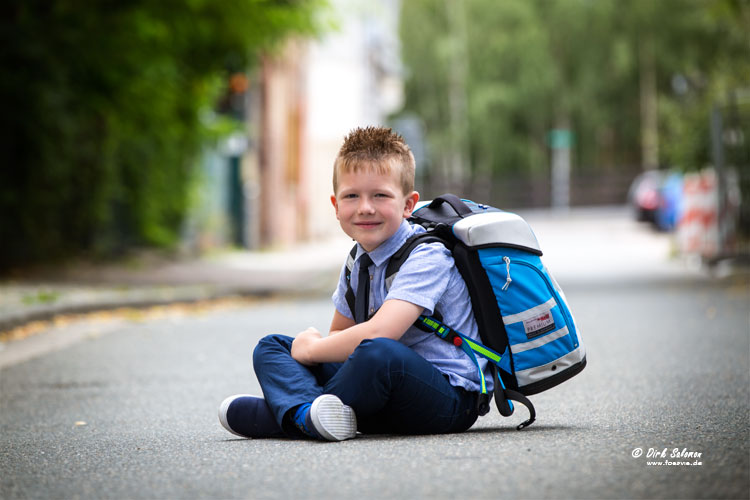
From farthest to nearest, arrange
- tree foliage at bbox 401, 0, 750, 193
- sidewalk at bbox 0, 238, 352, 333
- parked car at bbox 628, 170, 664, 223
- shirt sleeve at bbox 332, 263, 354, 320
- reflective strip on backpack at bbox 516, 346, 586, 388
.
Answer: tree foliage at bbox 401, 0, 750, 193, parked car at bbox 628, 170, 664, 223, sidewalk at bbox 0, 238, 352, 333, shirt sleeve at bbox 332, 263, 354, 320, reflective strip on backpack at bbox 516, 346, 586, 388

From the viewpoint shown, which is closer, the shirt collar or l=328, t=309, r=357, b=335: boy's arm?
the shirt collar

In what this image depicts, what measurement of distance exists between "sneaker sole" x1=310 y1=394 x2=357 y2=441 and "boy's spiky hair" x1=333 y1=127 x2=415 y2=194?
79 centimetres

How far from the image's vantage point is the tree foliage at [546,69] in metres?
52.1

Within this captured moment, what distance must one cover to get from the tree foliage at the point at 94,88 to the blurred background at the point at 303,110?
1.2 inches

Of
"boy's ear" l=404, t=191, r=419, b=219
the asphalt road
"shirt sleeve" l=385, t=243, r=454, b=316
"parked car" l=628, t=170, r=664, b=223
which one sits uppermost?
"boy's ear" l=404, t=191, r=419, b=219

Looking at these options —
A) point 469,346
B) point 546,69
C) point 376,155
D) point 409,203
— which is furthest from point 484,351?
point 546,69

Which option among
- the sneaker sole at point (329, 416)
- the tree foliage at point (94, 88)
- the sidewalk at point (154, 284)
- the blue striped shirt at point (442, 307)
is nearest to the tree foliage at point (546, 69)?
the sidewalk at point (154, 284)

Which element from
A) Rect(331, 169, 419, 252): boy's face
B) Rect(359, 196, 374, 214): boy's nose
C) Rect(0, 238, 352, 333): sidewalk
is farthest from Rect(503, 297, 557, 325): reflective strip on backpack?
Rect(0, 238, 352, 333): sidewalk

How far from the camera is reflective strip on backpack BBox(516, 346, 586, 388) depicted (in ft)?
14.5

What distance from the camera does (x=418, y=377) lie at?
4.23 metres

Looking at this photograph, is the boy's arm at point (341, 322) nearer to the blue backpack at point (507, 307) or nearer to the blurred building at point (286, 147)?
the blue backpack at point (507, 307)

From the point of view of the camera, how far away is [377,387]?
420 cm

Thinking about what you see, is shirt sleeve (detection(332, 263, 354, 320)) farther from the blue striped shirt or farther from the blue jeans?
the blue jeans

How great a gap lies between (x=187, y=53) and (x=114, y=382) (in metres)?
9.87
